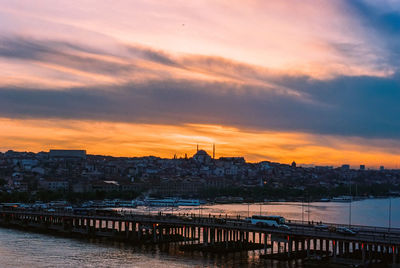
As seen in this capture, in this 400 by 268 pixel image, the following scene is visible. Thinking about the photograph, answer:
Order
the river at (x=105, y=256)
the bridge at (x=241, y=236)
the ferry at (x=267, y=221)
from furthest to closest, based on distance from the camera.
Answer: the ferry at (x=267, y=221) → the river at (x=105, y=256) → the bridge at (x=241, y=236)

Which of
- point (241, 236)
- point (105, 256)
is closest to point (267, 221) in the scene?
point (241, 236)

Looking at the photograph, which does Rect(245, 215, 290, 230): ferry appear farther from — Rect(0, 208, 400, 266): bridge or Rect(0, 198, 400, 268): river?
Rect(0, 198, 400, 268): river

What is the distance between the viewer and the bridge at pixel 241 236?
140 ft

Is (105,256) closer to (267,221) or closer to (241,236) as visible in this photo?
(241,236)

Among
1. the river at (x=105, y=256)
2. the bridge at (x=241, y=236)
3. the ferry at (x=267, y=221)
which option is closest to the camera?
the bridge at (x=241, y=236)

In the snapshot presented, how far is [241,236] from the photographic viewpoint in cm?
5612

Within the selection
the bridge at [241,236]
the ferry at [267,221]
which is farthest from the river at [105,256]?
the ferry at [267,221]

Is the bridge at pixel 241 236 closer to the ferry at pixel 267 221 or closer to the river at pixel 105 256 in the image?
the ferry at pixel 267 221

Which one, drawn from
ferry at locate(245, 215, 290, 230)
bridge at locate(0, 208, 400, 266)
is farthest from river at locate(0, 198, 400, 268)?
ferry at locate(245, 215, 290, 230)

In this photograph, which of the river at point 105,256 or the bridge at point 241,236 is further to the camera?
the river at point 105,256

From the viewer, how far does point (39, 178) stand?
18912 centimetres

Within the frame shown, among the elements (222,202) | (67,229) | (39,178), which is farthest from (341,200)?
(67,229)

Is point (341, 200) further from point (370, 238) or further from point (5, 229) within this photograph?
point (370, 238)

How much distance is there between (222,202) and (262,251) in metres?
128
